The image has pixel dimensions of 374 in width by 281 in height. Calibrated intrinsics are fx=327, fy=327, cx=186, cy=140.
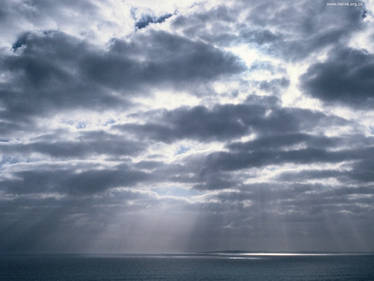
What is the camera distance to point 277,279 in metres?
137

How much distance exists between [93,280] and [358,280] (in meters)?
107

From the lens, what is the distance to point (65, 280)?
131250 mm

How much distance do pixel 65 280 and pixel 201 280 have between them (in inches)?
2154

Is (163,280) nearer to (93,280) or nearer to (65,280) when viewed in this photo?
(93,280)

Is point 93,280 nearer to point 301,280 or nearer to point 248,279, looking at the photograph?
point 248,279

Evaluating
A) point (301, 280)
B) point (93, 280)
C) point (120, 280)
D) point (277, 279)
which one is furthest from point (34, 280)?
point (301, 280)

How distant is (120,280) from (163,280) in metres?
17.8

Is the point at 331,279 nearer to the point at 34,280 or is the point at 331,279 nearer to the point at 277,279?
the point at 277,279

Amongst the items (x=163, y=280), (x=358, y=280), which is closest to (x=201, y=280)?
(x=163, y=280)

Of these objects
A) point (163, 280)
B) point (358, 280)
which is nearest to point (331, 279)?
point (358, 280)

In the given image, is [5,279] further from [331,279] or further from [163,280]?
[331,279]

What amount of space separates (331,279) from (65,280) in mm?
109851

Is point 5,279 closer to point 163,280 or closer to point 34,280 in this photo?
point 34,280

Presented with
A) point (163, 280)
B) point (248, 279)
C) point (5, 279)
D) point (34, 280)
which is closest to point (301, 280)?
point (248, 279)
